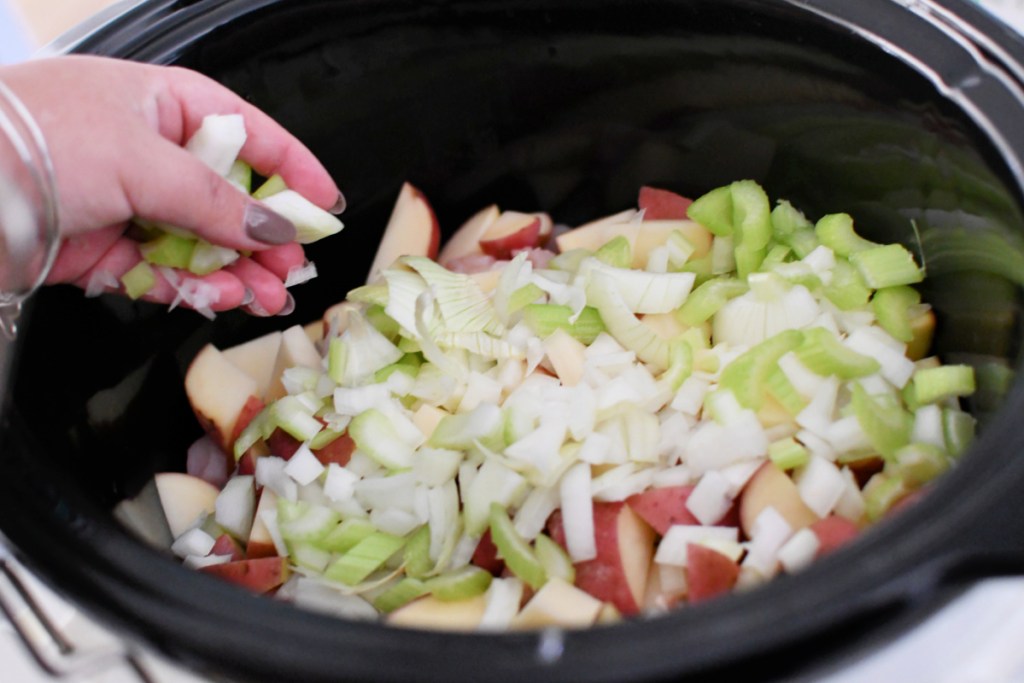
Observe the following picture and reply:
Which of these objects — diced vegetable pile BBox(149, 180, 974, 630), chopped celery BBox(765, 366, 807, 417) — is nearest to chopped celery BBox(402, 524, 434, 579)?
diced vegetable pile BBox(149, 180, 974, 630)

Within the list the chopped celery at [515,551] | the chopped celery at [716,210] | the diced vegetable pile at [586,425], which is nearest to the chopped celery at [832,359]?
the diced vegetable pile at [586,425]

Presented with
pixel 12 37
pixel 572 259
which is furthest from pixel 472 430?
pixel 12 37

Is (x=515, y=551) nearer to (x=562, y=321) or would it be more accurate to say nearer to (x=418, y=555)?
(x=418, y=555)

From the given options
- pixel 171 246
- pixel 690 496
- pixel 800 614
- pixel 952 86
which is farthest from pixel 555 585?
pixel 952 86

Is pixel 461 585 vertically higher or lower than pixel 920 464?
lower

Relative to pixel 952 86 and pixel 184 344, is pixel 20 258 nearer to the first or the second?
pixel 184 344

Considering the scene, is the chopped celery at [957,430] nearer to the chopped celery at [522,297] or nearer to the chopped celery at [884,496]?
the chopped celery at [884,496]
